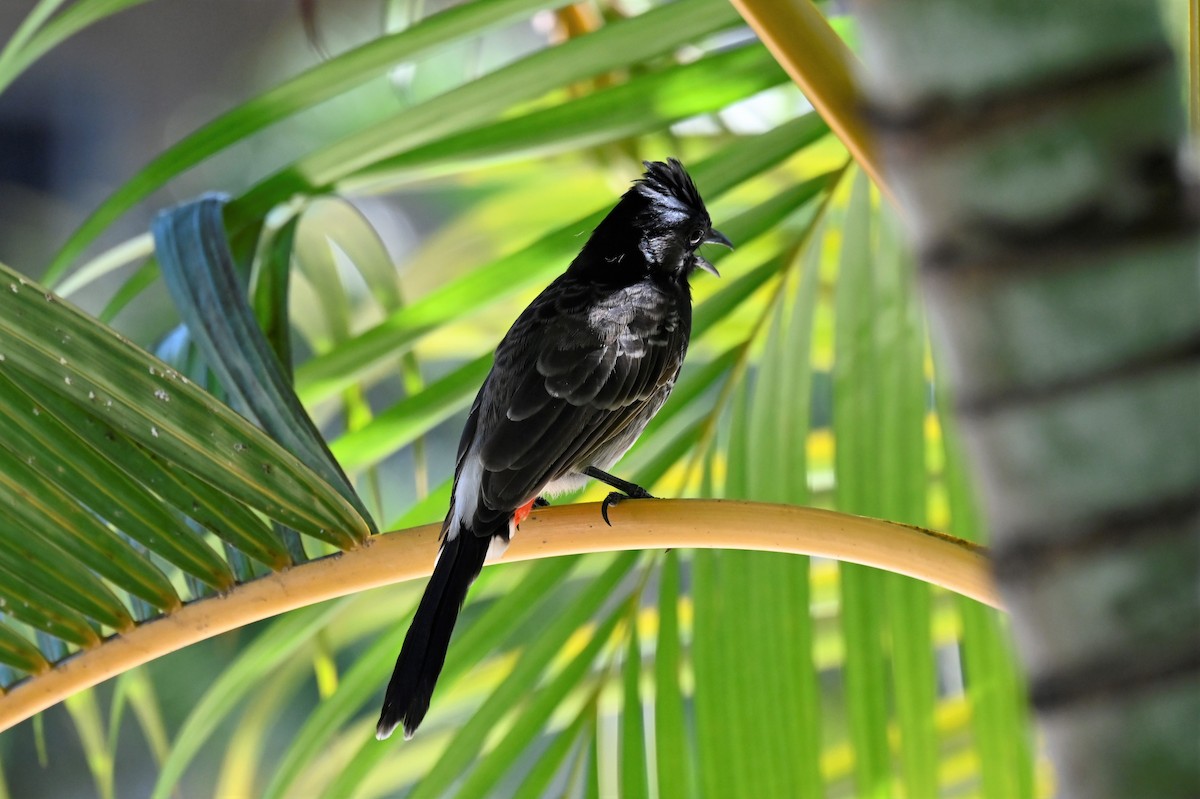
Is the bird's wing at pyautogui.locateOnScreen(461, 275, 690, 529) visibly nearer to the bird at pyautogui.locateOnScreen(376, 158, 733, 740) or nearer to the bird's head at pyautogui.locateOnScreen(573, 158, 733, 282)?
the bird at pyautogui.locateOnScreen(376, 158, 733, 740)

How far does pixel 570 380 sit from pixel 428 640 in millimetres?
616

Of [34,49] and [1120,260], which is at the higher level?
[34,49]

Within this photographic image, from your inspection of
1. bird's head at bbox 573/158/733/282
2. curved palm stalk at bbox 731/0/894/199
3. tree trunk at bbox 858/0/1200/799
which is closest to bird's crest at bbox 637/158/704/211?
bird's head at bbox 573/158/733/282

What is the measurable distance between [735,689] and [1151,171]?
3.57ft

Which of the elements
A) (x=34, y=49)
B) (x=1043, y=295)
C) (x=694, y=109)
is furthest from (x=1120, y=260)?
(x=34, y=49)

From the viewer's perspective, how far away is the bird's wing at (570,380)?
177cm

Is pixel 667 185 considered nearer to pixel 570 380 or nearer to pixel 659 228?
pixel 659 228

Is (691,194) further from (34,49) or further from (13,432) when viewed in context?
(13,432)

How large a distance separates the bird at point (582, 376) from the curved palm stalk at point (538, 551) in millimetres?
169

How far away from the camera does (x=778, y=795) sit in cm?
130

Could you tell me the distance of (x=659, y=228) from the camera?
2133 mm

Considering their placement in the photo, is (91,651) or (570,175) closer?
(91,651)

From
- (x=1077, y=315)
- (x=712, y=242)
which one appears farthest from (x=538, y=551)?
(x=1077, y=315)

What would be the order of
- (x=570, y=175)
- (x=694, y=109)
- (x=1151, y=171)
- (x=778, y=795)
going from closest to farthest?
(x=1151, y=171) < (x=778, y=795) < (x=694, y=109) < (x=570, y=175)
